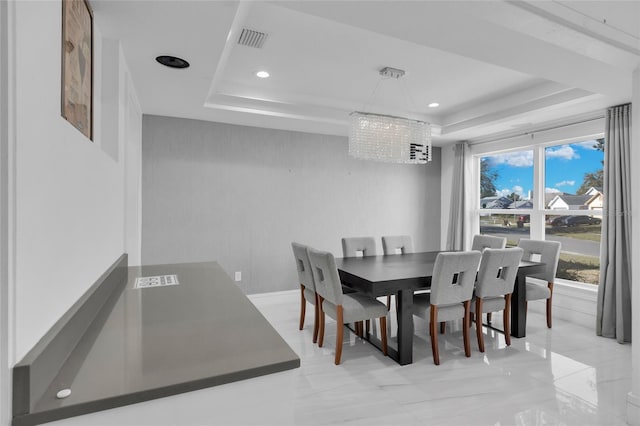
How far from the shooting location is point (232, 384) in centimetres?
84

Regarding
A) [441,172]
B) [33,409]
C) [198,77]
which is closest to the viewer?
[33,409]

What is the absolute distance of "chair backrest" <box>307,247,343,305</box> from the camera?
2.71 meters

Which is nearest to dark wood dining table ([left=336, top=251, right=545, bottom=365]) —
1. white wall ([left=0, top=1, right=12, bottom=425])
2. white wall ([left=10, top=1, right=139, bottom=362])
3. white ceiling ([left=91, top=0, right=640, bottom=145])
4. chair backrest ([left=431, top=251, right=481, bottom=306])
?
chair backrest ([left=431, top=251, right=481, bottom=306])

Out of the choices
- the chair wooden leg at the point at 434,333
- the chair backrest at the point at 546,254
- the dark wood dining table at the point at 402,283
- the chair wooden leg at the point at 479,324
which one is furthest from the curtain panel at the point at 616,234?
the chair wooden leg at the point at 434,333

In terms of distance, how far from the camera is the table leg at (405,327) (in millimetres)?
2779

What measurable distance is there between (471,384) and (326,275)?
1.34 metres

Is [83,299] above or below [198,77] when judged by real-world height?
below

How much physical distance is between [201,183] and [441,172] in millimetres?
3979

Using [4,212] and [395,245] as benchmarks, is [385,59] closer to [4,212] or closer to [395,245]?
[395,245]

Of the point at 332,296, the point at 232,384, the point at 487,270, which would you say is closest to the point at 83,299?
the point at 232,384

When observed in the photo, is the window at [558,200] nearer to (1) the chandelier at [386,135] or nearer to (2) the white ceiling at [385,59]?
(2) the white ceiling at [385,59]

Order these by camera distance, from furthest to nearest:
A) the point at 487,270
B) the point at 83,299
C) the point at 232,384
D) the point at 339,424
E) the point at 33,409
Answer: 1. the point at 487,270
2. the point at 339,424
3. the point at 83,299
4. the point at 232,384
5. the point at 33,409

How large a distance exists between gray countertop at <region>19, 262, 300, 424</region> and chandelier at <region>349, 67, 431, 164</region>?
7.18ft

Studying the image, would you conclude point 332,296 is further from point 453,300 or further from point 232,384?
point 232,384
